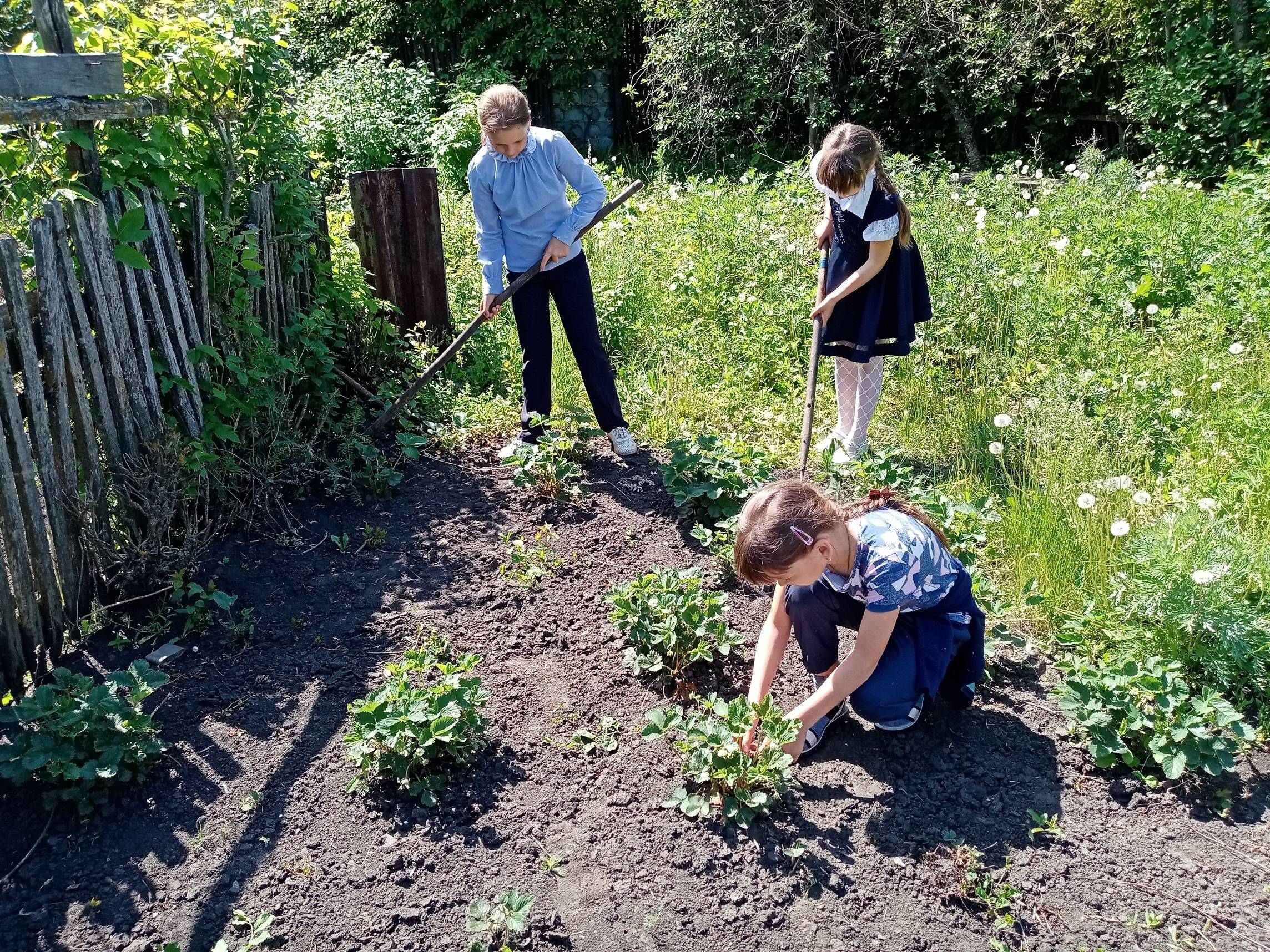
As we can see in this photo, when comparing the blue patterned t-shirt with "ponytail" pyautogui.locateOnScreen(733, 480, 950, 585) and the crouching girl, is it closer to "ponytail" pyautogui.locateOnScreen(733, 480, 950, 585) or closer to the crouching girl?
the crouching girl

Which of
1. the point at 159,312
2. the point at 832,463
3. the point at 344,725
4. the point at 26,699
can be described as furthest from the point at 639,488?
the point at 26,699

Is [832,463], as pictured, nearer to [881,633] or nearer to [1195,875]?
[881,633]

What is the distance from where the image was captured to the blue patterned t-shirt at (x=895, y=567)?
2506 millimetres

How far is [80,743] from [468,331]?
102 inches

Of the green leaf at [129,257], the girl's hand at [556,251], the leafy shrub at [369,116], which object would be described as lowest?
the girl's hand at [556,251]

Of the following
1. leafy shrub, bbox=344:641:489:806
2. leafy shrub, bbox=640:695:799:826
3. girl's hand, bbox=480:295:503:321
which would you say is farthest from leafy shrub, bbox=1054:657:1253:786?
girl's hand, bbox=480:295:503:321

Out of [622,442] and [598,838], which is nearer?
[598,838]

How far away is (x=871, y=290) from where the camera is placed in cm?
423

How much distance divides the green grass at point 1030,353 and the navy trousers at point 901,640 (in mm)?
681

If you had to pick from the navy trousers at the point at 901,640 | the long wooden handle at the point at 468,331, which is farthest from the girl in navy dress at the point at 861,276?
the navy trousers at the point at 901,640

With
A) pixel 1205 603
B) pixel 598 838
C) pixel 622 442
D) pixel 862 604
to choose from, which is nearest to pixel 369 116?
pixel 622 442

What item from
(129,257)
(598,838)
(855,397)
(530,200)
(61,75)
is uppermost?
(61,75)

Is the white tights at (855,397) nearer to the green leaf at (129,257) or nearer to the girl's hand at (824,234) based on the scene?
the girl's hand at (824,234)

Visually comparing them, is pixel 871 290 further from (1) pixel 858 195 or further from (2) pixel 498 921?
(2) pixel 498 921
